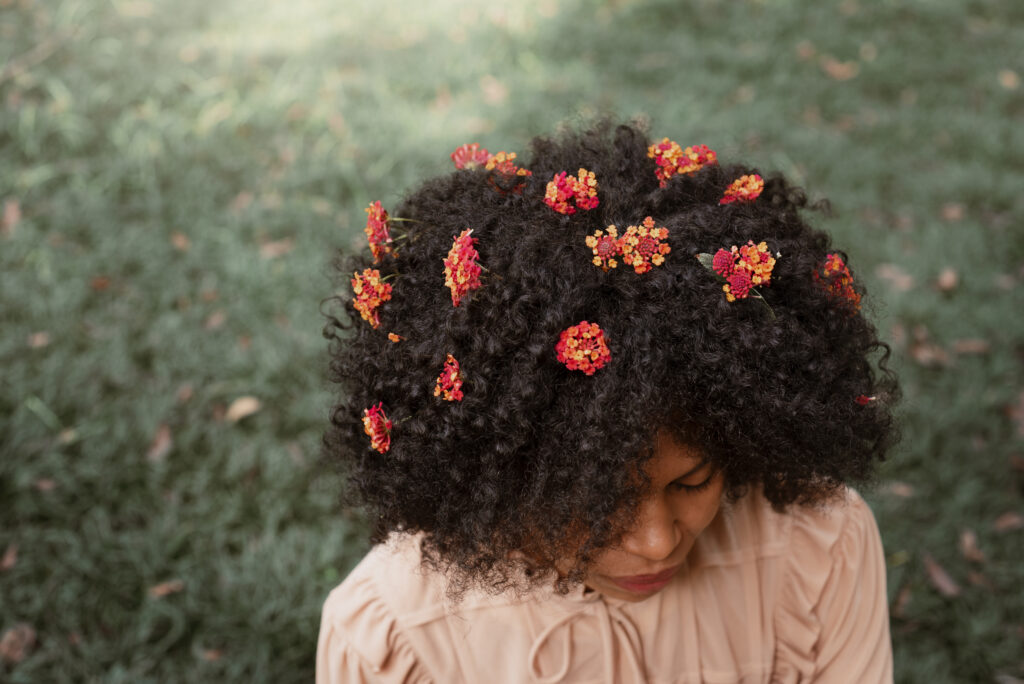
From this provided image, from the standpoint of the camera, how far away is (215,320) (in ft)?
13.9

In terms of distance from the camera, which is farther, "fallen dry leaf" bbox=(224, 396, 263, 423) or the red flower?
"fallen dry leaf" bbox=(224, 396, 263, 423)

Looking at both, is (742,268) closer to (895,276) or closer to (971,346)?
(971,346)

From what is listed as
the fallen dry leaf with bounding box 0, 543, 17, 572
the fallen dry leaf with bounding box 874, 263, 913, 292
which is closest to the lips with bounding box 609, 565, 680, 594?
the fallen dry leaf with bounding box 0, 543, 17, 572

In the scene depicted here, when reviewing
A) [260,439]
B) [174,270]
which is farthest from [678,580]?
[174,270]

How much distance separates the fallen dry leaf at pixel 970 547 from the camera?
3346 mm

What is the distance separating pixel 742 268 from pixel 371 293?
2.27 ft

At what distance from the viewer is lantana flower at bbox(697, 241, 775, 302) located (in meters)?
1.51

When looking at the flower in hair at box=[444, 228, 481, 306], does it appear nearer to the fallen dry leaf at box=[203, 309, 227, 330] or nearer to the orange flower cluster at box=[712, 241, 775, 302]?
the orange flower cluster at box=[712, 241, 775, 302]

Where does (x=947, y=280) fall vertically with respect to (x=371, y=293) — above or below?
below

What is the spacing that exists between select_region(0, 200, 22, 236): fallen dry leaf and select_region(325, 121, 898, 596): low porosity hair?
138 inches

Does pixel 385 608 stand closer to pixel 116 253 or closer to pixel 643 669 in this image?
pixel 643 669

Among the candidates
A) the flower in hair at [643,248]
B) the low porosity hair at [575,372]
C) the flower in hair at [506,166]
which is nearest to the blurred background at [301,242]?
the low porosity hair at [575,372]

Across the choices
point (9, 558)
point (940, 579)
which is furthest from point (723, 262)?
point (9, 558)

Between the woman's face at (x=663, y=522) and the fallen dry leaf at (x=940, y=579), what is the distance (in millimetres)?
1876
